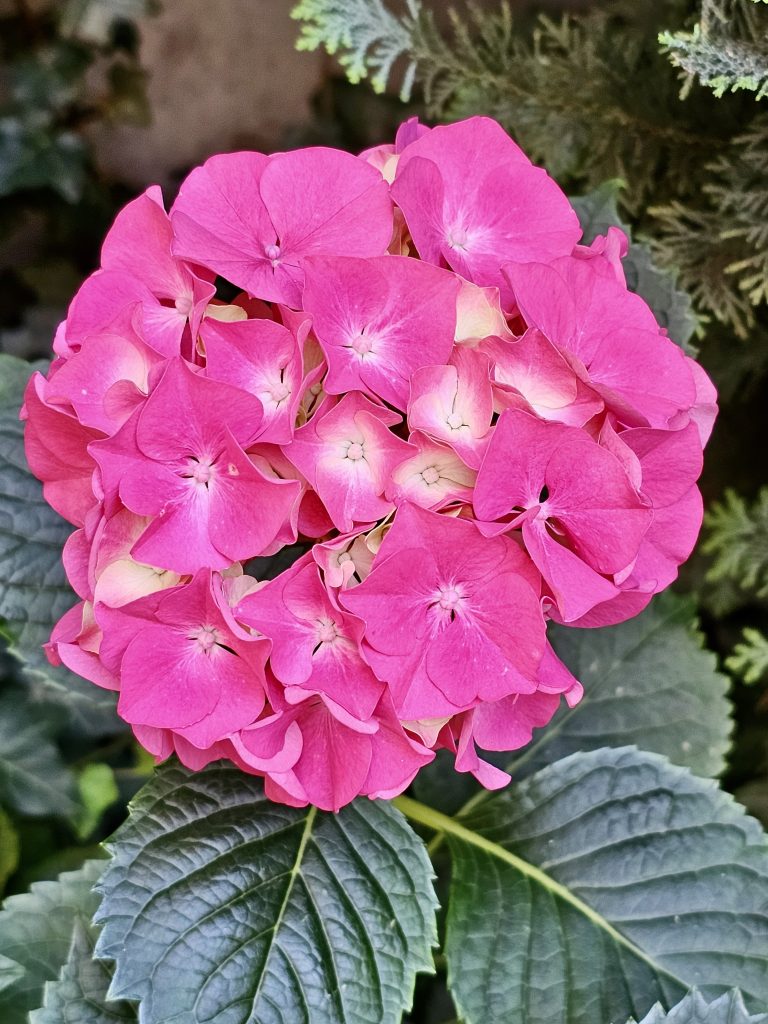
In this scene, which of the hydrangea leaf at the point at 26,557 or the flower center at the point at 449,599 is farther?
the hydrangea leaf at the point at 26,557

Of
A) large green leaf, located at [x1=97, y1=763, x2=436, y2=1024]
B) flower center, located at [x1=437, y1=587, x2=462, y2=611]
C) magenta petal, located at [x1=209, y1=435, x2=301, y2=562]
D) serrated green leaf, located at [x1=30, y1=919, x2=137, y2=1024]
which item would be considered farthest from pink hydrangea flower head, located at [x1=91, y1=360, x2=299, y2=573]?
serrated green leaf, located at [x1=30, y1=919, x2=137, y2=1024]

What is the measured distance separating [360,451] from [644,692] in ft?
1.61

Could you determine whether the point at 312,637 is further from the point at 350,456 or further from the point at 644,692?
the point at 644,692

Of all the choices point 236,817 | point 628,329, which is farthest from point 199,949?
point 628,329

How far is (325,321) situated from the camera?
0.51 meters

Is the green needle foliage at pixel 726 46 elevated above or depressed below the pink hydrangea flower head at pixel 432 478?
above

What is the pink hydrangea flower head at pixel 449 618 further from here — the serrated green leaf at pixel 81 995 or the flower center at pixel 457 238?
the serrated green leaf at pixel 81 995

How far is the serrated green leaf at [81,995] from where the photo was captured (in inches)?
27.6

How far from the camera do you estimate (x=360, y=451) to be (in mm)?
520

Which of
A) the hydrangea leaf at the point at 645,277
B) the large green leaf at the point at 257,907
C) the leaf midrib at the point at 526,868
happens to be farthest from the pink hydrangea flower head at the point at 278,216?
the leaf midrib at the point at 526,868

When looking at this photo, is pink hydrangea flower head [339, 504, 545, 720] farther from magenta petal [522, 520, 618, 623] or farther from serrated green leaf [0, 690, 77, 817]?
serrated green leaf [0, 690, 77, 817]

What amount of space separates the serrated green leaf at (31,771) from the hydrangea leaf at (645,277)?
2.55 feet

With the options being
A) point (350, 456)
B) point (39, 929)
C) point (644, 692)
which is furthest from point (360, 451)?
point (39, 929)

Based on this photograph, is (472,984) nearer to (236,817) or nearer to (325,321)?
(236,817)
